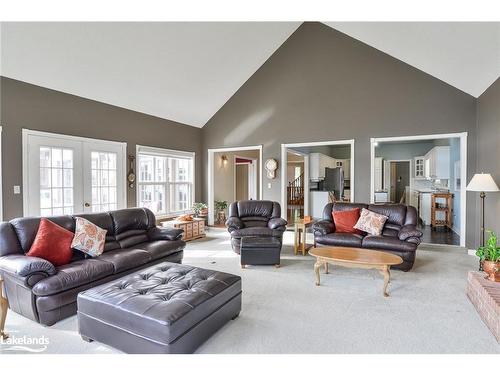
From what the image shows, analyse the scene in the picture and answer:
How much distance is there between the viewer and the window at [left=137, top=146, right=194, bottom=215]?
621cm

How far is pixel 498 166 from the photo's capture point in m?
4.06

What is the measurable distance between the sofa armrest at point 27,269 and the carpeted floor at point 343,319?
0.40m

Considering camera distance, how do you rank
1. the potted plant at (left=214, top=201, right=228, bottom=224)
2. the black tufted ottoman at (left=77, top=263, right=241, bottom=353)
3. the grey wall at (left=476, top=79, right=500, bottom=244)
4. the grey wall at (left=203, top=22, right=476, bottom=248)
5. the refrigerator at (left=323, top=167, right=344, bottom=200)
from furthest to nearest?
the refrigerator at (left=323, top=167, right=344, bottom=200)
the potted plant at (left=214, top=201, right=228, bottom=224)
the grey wall at (left=203, top=22, right=476, bottom=248)
the grey wall at (left=476, top=79, right=500, bottom=244)
the black tufted ottoman at (left=77, top=263, right=241, bottom=353)

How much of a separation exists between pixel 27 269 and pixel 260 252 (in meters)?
2.67

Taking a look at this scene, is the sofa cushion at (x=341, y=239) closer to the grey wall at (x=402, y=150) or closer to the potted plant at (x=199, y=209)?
the potted plant at (x=199, y=209)

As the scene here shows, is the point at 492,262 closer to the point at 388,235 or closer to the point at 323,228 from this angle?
the point at 388,235

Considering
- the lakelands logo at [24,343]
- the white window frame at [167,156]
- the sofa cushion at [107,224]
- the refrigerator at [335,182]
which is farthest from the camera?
the refrigerator at [335,182]

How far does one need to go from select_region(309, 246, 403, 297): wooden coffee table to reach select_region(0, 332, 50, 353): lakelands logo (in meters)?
2.73

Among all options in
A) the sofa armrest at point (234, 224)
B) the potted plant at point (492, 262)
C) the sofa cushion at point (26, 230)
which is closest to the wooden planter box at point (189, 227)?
the sofa armrest at point (234, 224)

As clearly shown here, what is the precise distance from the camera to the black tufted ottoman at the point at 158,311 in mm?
1903

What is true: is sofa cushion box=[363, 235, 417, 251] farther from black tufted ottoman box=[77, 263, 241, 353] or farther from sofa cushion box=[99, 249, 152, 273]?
sofa cushion box=[99, 249, 152, 273]

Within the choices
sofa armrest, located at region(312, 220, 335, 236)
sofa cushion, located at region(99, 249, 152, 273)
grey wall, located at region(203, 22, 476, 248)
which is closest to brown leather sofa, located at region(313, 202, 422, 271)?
sofa armrest, located at region(312, 220, 335, 236)

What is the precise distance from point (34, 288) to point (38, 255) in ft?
1.58

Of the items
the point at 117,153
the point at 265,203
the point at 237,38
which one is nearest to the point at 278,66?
the point at 237,38
